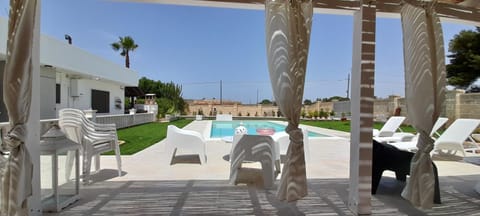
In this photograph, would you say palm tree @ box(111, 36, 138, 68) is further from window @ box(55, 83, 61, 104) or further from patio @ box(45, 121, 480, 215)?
patio @ box(45, 121, 480, 215)

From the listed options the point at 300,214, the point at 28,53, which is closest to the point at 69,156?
the point at 28,53

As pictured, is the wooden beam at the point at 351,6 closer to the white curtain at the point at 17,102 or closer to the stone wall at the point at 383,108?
the stone wall at the point at 383,108

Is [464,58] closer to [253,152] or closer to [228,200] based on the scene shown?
[253,152]

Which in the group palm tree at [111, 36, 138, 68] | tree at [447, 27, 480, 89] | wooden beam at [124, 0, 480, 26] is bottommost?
wooden beam at [124, 0, 480, 26]

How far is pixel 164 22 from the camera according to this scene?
24703 millimetres

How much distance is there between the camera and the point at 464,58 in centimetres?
1775

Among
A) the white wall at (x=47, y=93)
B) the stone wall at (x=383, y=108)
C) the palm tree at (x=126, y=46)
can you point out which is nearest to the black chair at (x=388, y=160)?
the stone wall at (x=383, y=108)

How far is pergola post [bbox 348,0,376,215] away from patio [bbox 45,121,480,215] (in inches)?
10.7

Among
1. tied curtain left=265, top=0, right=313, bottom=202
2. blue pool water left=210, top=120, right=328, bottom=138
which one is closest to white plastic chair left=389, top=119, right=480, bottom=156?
tied curtain left=265, top=0, right=313, bottom=202

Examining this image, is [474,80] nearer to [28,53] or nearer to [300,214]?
[300,214]

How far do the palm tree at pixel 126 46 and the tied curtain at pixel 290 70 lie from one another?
26.3m

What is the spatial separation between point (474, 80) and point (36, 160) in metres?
21.2

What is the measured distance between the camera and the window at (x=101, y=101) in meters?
18.1

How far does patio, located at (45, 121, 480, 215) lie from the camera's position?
334 cm
